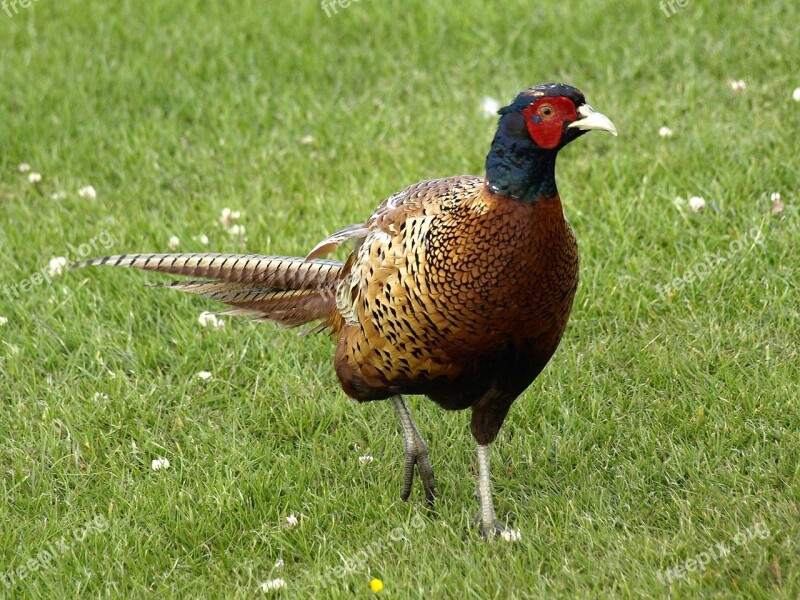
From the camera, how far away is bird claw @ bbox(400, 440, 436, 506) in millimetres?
3467

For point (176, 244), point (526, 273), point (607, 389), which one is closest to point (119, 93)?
point (176, 244)

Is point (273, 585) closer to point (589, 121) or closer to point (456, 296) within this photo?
point (456, 296)

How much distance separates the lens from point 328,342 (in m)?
4.30

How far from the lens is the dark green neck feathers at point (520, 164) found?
9.21 ft

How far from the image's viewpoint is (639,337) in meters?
4.09

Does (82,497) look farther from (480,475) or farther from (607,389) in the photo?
(607,389)

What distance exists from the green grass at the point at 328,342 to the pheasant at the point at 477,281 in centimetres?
45

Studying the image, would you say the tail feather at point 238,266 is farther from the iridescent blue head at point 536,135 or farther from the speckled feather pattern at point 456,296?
the iridescent blue head at point 536,135

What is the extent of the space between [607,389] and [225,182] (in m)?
2.31

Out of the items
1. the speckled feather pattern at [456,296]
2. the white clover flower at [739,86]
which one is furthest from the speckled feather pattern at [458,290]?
the white clover flower at [739,86]

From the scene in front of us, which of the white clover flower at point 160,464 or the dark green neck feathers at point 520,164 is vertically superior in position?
the dark green neck feathers at point 520,164

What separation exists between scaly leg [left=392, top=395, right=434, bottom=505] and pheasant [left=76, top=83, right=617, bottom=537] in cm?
22

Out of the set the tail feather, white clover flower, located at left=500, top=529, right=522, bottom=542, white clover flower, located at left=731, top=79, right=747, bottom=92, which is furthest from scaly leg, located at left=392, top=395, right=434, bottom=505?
white clover flower, located at left=731, top=79, right=747, bottom=92

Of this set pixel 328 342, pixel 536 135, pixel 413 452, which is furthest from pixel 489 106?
pixel 536 135
